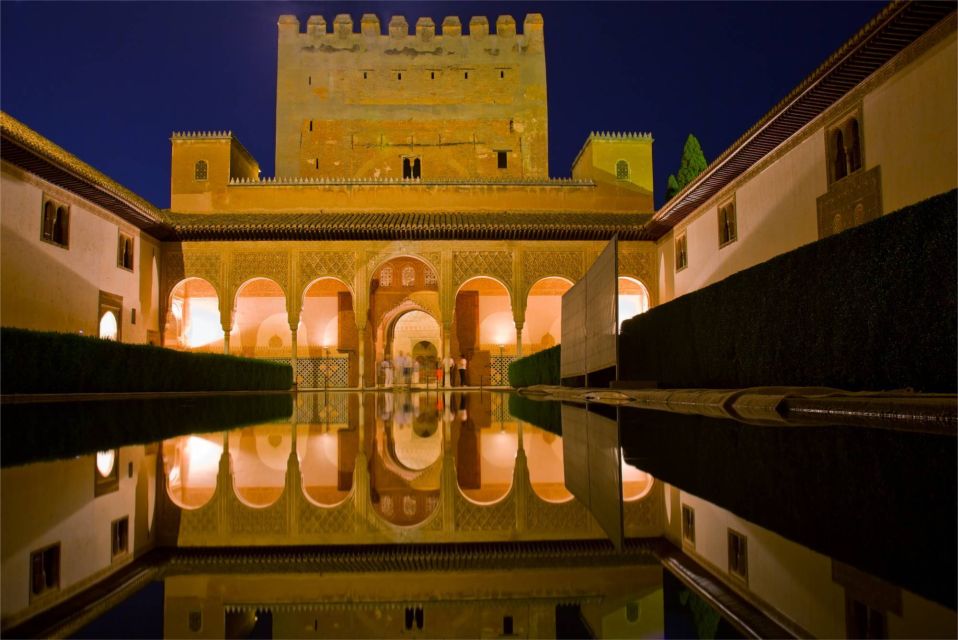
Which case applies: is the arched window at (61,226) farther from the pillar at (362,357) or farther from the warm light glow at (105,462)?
the warm light glow at (105,462)

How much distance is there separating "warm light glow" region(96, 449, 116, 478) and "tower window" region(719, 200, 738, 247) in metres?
11.4

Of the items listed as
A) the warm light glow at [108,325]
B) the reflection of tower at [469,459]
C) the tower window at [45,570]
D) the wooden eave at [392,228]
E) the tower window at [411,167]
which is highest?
the tower window at [411,167]

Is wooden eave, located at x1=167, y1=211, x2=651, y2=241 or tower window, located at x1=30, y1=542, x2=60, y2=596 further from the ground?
wooden eave, located at x1=167, y1=211, x2=651, y2=241

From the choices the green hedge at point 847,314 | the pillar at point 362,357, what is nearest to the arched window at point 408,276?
the pillar at point 362,357

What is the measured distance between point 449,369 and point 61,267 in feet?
26.4

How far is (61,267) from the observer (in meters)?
12.1

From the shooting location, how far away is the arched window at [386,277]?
19234 millimetres

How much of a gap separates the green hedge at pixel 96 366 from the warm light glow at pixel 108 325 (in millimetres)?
3586

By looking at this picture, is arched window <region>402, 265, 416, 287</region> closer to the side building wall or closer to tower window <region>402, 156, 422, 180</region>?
tower window <region>402, 156, 422, 180</region>

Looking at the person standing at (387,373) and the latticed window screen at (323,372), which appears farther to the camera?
the person standing at (387,373)

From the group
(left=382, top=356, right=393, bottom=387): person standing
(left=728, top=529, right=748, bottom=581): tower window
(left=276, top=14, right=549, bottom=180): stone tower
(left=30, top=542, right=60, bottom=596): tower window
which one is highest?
(left=276, top=14, right=549, bottom=180): stone tower

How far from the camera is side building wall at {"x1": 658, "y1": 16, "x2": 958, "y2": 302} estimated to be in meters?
7.27

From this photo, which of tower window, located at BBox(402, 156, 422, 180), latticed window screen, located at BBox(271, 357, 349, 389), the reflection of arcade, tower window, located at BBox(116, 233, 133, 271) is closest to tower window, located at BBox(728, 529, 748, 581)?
the reflection of arcade

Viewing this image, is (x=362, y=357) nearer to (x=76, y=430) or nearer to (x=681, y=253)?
(x=681, y=253)
